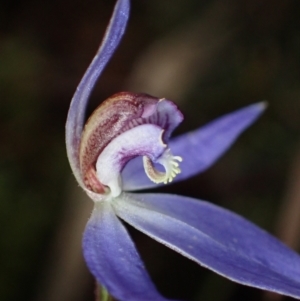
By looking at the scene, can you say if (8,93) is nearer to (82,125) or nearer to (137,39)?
(137,39)

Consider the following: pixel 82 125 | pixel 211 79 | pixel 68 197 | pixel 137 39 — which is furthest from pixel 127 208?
pixel 137 39

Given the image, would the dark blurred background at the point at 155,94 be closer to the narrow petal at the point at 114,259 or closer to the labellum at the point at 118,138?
the labellum at the point at 118,138

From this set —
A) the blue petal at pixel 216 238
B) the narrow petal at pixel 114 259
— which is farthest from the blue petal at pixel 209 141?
the narrow petal at pixel 114 259

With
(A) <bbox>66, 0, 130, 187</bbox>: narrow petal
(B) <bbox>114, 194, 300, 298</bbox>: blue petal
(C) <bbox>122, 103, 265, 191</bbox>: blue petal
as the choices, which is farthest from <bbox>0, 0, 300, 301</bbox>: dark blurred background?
(A) <bbox>66, 0, 130, 187</bbox>: narrow petal

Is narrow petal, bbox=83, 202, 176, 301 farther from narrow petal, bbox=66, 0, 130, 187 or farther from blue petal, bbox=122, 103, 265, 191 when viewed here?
blue petal, bbox=122, 103, 265, 191

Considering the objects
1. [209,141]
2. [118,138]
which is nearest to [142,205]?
[118,138]

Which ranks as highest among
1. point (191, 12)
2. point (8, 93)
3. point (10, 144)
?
point (191, 12)

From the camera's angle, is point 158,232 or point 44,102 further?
point 44,102

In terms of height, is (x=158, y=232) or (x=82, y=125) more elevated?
(x=82, y=125)
